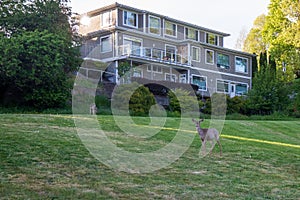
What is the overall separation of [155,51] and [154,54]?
275mm

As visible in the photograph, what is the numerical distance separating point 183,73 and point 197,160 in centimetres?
2645

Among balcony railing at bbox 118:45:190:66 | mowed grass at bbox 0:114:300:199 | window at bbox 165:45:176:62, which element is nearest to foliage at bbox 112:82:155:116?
balcony railing at bbox 118:45:190:66

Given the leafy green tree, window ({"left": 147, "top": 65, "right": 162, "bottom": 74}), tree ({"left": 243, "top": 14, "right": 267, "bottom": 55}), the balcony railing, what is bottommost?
the leafy green tree

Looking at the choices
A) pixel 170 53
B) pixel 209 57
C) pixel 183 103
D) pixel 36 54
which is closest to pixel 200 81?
pixel 209 57

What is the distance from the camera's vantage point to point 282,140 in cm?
1845

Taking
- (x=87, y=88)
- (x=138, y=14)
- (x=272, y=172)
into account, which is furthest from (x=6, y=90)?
(x=272, y=172)

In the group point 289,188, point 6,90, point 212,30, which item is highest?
point 212,30

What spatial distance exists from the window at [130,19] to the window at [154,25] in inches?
56.7

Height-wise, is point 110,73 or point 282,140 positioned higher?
point 110,73

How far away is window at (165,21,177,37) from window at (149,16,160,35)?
1032 millimetres

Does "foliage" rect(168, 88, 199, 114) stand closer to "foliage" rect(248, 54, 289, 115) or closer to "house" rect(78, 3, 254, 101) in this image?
"house" rect(78, 3, 254, 101)

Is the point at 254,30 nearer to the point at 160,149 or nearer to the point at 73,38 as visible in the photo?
the point at 73,38

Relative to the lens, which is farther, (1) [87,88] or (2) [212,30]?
(2) [212,30]

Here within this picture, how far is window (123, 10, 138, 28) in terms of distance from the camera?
3556 centimetres
